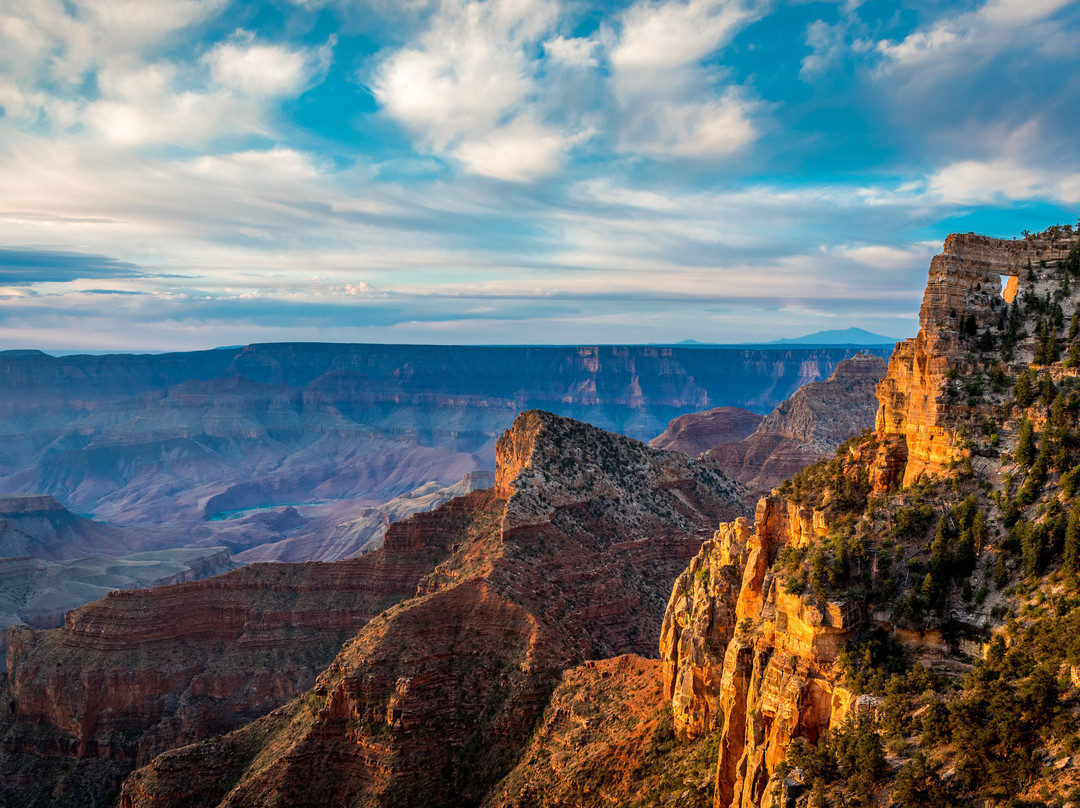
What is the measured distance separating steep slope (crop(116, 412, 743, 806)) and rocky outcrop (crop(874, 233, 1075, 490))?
35158 mm

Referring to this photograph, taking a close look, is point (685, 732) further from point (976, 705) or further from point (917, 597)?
point (976, 705)

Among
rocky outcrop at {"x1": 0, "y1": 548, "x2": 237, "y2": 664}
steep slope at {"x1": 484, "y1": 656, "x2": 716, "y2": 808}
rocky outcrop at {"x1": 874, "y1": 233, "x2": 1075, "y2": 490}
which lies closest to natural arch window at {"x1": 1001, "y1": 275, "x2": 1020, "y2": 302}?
rocky outcrop at {"x1": 874, "y1": 233, "x2": 1075, "y2": 490}

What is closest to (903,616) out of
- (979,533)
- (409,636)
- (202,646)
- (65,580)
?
(979,533)

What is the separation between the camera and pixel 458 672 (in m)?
65.8

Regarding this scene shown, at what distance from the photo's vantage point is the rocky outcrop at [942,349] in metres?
38.5

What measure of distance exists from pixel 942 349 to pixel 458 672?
147 ft

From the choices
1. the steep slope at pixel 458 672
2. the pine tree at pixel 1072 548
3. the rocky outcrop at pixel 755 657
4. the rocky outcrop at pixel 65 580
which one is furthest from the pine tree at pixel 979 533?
the rocky outcrop at pixel 65 580

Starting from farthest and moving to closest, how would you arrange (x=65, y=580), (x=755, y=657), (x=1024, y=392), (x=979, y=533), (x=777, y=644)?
(x=65, y=580), (x=1024, y=392), (x=755, y=657), (x=777, y=644), (x=979, y=533)

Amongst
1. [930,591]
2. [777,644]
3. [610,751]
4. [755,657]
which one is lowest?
[610,751]

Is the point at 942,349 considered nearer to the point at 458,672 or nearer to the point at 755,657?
the point at 755,657

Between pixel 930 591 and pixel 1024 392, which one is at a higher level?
pixel 1024 392

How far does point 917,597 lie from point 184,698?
8944cm

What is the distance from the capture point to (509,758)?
59.3m

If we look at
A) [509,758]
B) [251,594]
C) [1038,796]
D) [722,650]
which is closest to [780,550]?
[722,650]
